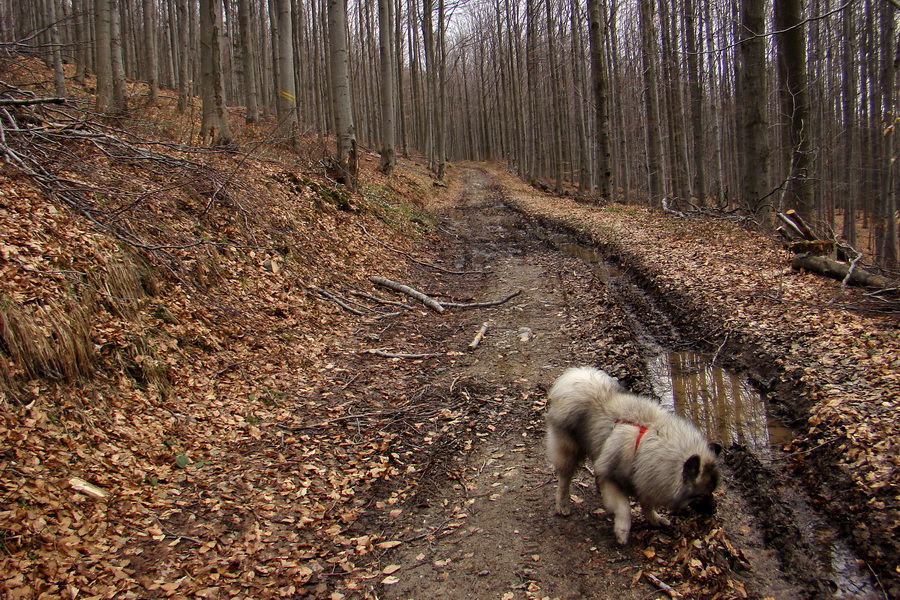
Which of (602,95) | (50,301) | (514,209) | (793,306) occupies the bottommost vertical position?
(793,306)

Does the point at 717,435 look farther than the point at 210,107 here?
No

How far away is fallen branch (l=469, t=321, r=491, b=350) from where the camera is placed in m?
7.84

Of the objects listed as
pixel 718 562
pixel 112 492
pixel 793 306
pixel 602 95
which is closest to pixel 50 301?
pixel 112 492

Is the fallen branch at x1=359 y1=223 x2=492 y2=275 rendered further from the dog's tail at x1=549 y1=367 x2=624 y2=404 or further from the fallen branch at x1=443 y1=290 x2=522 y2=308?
the dog's tail at x1=549 y1=367 x2=624 y2=404

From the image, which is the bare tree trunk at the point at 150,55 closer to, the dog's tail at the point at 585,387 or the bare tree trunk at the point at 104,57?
the bare tree trunk at the point at 104,57

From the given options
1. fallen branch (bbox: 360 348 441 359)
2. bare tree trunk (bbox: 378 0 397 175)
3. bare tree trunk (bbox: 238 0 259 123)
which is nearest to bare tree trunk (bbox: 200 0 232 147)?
bare tree trunk (bbox: 238 0 259 123)

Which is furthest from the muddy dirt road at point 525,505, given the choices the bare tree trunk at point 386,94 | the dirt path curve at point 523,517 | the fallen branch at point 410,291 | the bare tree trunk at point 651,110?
the bare tree trunk at point 386,94

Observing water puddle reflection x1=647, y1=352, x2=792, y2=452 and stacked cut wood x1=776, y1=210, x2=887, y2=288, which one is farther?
stacked cut wood x1=776, y1=210, x2=887, y2=288

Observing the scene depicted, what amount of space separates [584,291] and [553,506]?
6.64 metres

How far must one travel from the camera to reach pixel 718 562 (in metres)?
3.47

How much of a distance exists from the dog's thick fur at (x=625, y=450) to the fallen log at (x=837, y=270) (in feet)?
19.2

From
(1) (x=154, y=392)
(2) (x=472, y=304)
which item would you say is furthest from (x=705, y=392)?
(1) (x=154, y=392)

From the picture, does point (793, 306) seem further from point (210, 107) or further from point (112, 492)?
point (210, 107)

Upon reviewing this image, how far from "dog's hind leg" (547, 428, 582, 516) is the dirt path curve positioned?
147 millimetres
